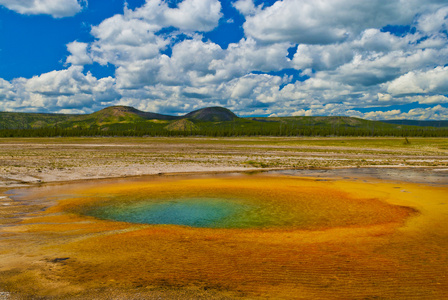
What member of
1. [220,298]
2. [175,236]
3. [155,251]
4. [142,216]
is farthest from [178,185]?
[220,298]

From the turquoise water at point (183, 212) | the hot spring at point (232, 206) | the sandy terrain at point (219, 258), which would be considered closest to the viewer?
the sandy terrain at point (219, 258)

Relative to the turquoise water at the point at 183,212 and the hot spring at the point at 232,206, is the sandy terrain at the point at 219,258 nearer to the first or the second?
the hot spring at the point at 232,206

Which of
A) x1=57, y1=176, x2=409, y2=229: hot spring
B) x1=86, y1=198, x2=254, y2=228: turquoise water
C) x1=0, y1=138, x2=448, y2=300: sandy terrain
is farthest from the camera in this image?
x1=57, y1=176, x2=409, y2=229: hot spring

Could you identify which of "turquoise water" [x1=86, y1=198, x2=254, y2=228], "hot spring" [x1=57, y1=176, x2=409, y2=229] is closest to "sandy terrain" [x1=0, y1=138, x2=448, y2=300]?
"hot spring" [x1=57, y1=176, x2=409, y2=229]

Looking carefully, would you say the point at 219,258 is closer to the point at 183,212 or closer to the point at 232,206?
the point at 183,212

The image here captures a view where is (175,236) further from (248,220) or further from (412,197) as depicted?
(412,197)

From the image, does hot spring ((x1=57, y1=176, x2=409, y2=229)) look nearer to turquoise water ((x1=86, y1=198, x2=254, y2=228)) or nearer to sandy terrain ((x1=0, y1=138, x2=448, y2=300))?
turquoise water ((x1=86, y1=198, x2=254, y2=228))

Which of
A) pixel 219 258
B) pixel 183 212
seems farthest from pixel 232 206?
pixel 219 258

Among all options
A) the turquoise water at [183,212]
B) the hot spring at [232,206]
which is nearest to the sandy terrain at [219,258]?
the hot spring at [232,206]
